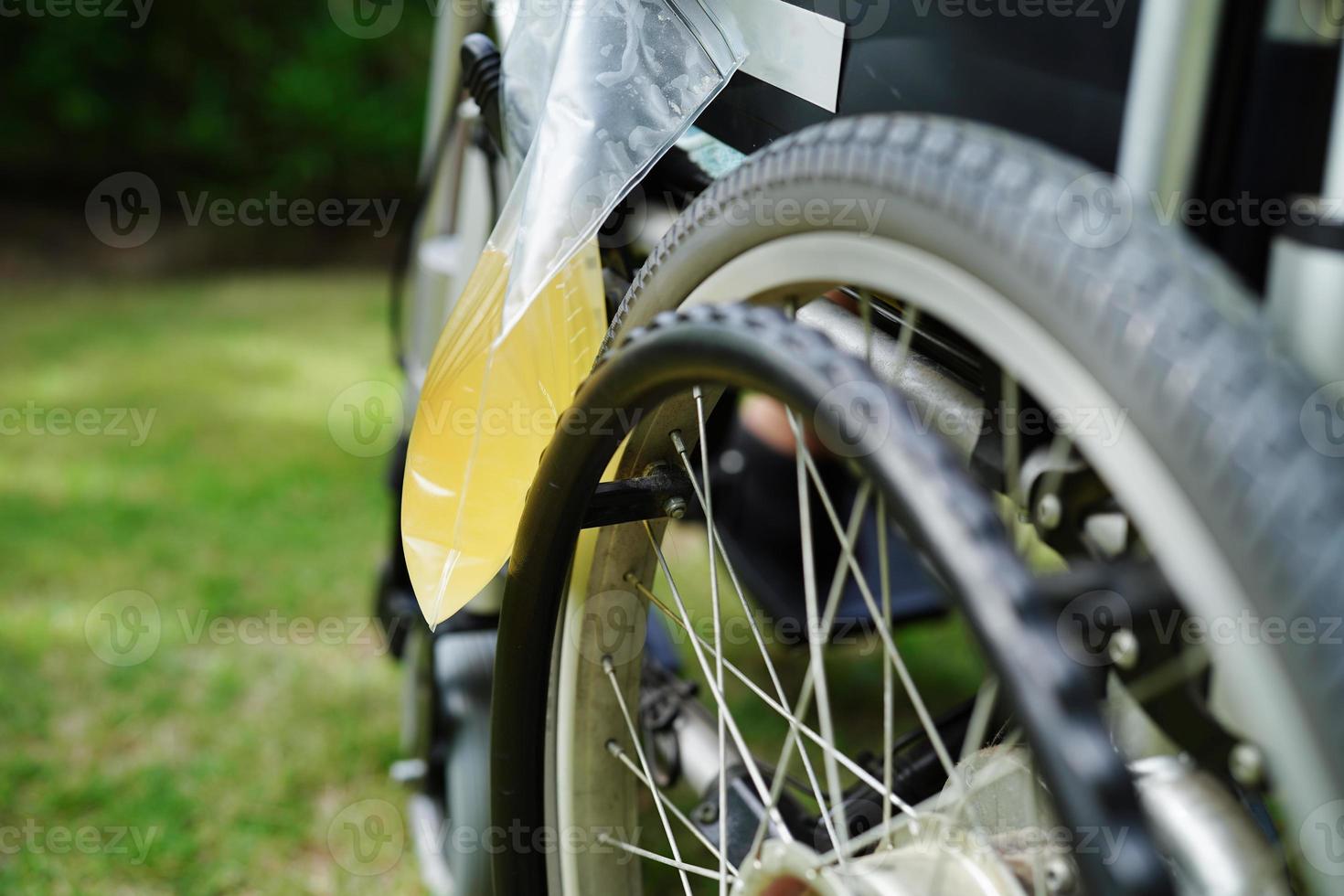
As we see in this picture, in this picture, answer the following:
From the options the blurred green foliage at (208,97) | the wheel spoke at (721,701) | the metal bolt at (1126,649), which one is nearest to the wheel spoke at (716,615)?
the wheel spoke at (721,701)

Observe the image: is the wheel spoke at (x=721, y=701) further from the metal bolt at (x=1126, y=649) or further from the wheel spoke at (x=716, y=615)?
the metal bolt at (x=1126, y=649)

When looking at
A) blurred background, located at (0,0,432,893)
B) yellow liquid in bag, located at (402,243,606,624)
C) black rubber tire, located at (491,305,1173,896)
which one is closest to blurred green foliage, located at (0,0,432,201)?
blurred background, located at (0,0,432,893)

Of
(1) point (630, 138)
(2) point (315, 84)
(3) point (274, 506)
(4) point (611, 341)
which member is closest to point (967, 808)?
(4) point (611, 341)

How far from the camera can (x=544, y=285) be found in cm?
84

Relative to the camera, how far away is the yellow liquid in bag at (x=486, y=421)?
0.88 meters

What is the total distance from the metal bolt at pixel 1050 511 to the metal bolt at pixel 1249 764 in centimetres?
14

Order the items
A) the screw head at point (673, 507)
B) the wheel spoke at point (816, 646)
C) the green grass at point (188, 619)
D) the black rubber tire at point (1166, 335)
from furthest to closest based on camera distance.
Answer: the green grass at point (188, 619) < the screw head at point (673, 507) < the wheel spoke at point (816, 646) < the black rubber tire at point (1166, 335)

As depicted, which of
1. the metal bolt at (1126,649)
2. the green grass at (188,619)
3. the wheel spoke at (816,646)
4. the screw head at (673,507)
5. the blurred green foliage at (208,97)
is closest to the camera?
the metal bolt at (1126,649)

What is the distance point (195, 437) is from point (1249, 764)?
2.67 metres

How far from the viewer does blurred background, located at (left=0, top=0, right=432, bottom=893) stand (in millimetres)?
1537

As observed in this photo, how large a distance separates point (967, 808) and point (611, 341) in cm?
37

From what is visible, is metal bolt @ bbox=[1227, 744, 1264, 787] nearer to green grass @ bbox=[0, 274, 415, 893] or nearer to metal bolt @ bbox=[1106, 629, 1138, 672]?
metal bolt @ bbox=[1106, 629, 1138, 672]

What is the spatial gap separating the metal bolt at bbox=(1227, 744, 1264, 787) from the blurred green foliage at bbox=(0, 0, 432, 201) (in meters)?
4.44

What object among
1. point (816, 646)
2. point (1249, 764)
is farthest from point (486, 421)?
point (1249, 764)
